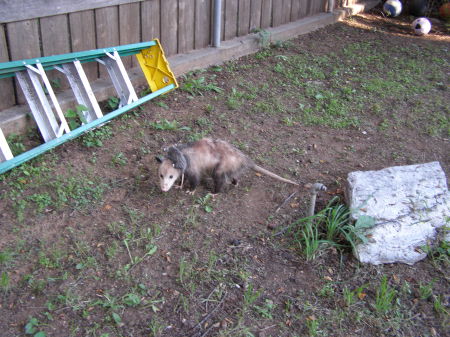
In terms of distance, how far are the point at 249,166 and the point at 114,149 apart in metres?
1.16

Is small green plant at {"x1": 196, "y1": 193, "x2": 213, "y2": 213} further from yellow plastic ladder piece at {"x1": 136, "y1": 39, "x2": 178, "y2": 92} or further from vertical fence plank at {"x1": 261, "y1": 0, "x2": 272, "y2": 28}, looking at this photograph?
vertical fence plank at {"x1": 261, "y1": 0, "x2": 272, "y2": 28}

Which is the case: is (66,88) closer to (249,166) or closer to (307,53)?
(249,166)

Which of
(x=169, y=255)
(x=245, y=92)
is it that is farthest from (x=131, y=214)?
(x=245, y=92)

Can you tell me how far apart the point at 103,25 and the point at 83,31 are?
242 mm

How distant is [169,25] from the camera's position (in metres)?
5.18

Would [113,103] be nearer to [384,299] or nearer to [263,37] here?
[263,37]

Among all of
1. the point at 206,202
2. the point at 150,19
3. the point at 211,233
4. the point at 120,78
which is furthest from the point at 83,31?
the point at 211,233

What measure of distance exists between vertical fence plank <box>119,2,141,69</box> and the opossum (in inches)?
65.9

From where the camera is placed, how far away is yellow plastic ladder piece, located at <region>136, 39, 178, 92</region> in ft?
15.4

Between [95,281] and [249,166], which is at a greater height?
[249,166]

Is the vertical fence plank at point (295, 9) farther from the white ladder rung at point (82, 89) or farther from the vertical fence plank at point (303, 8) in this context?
the white ladder rung at point (82, 89)

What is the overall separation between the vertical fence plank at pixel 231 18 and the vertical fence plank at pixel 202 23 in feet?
1.12

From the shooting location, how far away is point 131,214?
3.38 metres

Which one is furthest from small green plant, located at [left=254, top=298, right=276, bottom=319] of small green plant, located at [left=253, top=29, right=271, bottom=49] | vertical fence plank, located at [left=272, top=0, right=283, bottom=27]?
vertical fence plank, located at [left=272, top=0, right=283, bottom=27]
